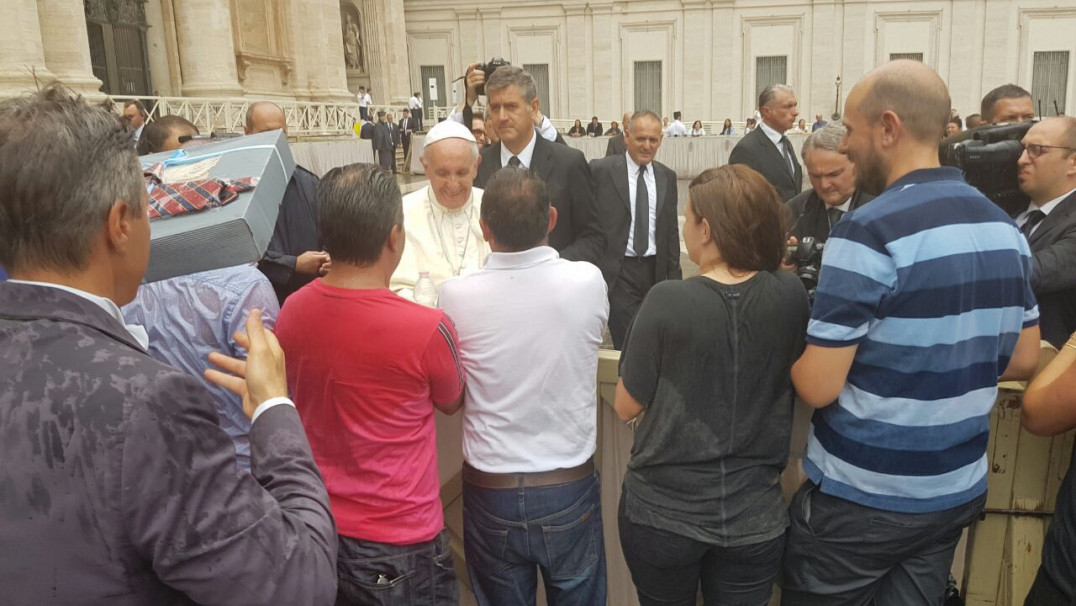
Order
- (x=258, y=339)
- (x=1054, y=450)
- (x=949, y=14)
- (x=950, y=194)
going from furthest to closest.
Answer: (x=949, y=14)
(x=1054, y=450)
(x=950, y=194)
(x=258, y=339)

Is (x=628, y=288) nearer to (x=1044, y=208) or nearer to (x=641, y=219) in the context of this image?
(x=641, y=219)

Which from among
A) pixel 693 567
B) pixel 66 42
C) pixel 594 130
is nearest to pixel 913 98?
pixel 693 567

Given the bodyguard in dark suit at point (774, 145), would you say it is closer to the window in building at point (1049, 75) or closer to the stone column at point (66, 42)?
the stone column at point (66, 42)

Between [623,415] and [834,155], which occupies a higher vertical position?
[834,155]

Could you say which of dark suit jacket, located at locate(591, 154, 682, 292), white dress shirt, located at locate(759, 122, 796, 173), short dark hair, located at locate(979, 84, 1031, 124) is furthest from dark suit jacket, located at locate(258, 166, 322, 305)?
short dark hair, located at locate(979, 84, 1031, 124)

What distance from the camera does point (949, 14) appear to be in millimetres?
30156

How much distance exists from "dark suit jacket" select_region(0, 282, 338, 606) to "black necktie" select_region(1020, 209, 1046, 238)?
126 inches

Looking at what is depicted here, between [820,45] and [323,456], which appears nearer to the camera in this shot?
[323,456]

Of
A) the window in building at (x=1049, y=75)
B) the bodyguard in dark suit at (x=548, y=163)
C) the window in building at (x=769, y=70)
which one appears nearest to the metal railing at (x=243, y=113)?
the bodyguard in dark suit at (x=548, y=163)

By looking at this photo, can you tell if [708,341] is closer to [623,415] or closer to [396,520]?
[623,415]

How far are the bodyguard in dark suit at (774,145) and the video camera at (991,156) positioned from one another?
7.58 ft

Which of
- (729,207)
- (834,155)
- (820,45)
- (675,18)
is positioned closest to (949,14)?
(820,45)

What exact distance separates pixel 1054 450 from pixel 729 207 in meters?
1.33

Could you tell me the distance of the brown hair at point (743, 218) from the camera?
1.87 metres
